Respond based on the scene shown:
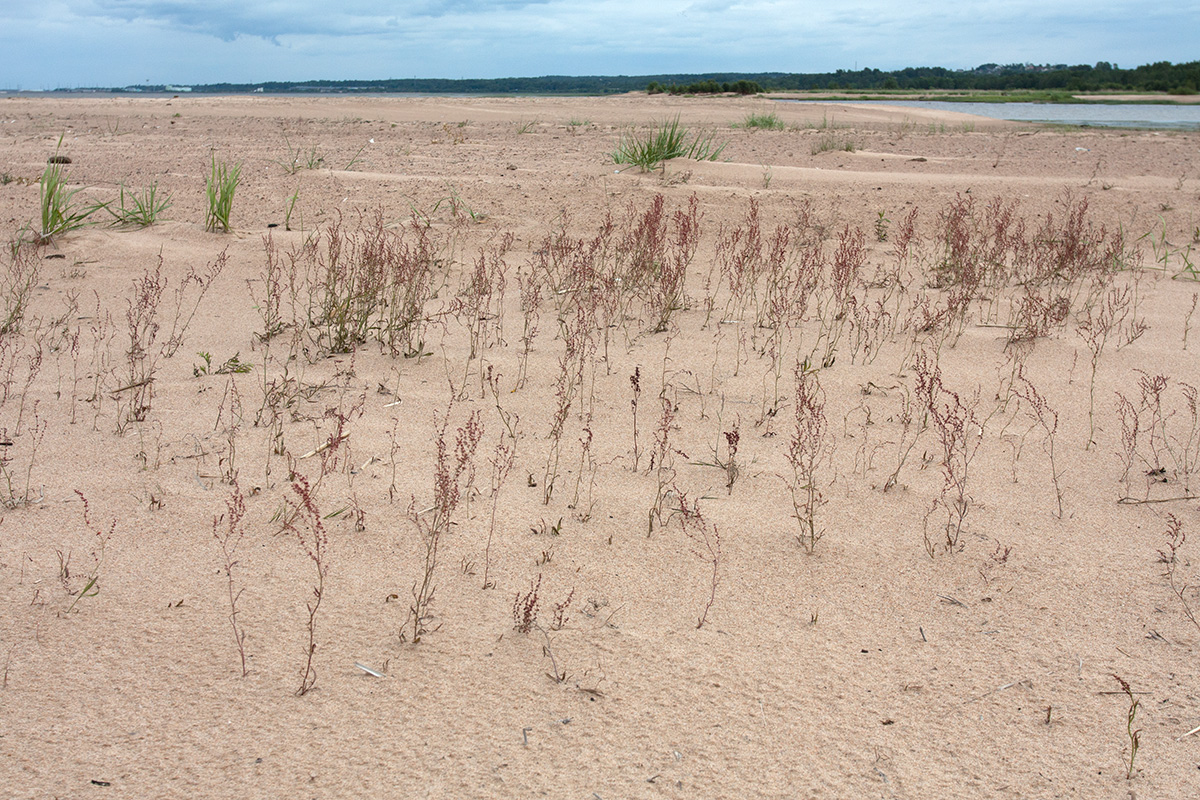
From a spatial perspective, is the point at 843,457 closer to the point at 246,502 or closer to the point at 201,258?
the point at 246,502

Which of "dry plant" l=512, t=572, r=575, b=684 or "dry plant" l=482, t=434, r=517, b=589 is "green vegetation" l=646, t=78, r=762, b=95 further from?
"dry plant" l=512, t=572, r=575, b=684

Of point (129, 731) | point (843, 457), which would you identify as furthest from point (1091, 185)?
point (129, 731)

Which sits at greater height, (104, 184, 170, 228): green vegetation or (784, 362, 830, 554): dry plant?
(104, 184, 170, 228): green vegetation

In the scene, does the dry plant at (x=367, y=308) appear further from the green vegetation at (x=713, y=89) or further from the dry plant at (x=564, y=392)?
the green vegetation at (x=713, y=89)

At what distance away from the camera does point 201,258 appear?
6539 millimetres

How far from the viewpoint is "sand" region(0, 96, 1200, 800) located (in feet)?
6.80

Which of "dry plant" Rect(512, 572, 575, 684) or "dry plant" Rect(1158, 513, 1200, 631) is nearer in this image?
"dry plant" Rect(512, 572, 575, 684)

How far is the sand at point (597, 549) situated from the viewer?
2.07 m

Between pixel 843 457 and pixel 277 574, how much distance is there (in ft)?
7.50

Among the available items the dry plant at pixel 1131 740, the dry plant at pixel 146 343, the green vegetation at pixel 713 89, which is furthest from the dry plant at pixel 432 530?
the green vegetation at pixel 713 89

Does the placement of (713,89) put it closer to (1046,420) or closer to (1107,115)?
(1107,115)

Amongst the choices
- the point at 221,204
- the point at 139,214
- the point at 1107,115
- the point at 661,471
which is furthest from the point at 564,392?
the point at 1107,115

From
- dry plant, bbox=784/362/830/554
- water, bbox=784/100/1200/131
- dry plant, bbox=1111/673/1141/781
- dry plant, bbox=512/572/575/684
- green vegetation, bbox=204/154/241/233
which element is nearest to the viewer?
dry plant, bbox=1111/673/1141/781

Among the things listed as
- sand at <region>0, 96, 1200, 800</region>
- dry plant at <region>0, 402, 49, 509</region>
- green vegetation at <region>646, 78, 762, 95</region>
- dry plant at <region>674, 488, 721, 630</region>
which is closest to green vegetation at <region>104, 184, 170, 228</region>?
sand at <region>0, 96, 1200, 800</region>
